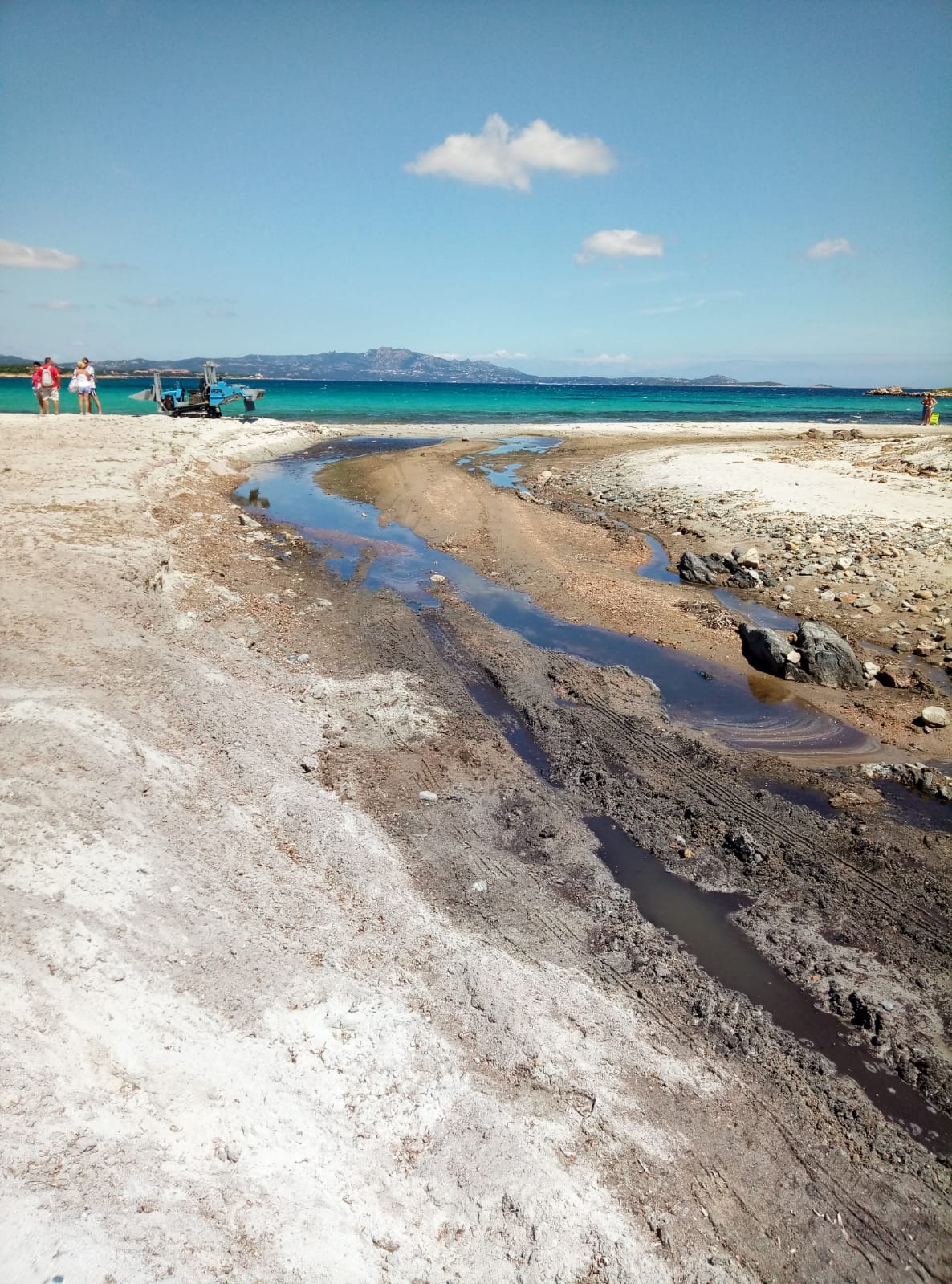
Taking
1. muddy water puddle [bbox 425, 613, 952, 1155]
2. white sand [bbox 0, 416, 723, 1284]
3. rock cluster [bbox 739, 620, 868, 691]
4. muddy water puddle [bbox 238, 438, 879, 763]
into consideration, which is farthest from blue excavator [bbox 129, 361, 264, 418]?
muddy water puddle [bbox 425, 613, 952, 1155]

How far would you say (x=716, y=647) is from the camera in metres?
11.7

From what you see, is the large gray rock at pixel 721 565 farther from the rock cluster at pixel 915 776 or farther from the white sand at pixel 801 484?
the rock cluster at pixel 915 776

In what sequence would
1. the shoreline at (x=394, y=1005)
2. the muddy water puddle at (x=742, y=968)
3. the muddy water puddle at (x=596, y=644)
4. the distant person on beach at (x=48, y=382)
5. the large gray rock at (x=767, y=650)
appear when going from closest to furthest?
1. the shoreline at (x=394, y=1005)
2. the muddy water puddle at (x=742, y=968)
3. the muddy water puddle at (x=596, y=644)
4. the large gray rock at (x=767, y=650)
5. the distant person on beach at (x=48, y=382)

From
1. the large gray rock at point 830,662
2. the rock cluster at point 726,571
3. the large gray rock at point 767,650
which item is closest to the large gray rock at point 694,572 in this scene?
the rock cluster at point 726,571

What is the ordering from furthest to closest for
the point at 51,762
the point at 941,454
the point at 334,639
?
the point at 941,454
the point at 334,639
the point at 51,762

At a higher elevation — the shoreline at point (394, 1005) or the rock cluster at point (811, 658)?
the rock cluster at point (811, 658)

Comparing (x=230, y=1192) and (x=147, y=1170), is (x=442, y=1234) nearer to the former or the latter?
(x=230, y=1192)

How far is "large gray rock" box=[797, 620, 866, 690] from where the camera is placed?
10188mm

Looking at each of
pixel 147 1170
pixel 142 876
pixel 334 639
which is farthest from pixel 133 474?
pixel 147 1170

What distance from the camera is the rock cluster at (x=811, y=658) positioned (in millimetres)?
10211

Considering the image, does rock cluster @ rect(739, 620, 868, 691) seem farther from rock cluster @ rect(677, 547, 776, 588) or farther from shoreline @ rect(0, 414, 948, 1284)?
rock cluster @ rect(677, 547, 776, 588)

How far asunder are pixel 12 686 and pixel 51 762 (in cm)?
167

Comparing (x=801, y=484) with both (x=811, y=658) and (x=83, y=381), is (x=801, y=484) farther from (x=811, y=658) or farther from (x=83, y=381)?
(x=83, y=381)

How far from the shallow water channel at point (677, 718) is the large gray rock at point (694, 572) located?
260cm
